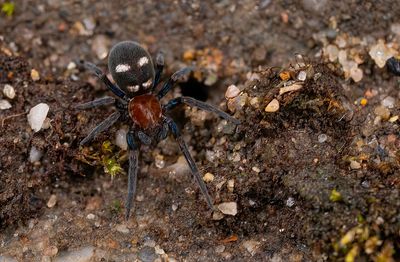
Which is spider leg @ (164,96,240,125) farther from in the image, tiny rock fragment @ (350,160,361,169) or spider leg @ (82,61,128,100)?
tiny rock fragment @ (350,160,361,169)

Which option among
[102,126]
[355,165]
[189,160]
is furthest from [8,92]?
[355,165]

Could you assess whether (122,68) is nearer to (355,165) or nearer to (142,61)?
(142,61)

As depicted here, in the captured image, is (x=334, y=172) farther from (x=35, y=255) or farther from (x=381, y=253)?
(x=35, y=255)

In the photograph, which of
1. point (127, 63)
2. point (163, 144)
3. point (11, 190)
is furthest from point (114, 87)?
point (11, 190)

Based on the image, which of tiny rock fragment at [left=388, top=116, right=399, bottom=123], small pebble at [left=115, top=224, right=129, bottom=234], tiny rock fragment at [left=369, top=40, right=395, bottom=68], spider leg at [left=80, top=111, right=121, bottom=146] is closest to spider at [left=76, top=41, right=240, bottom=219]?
spider leg at [left=80, top=111, right=121, bottom=146]

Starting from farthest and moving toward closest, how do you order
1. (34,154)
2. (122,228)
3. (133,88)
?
1. (133,88)
2. (34,154)
3. (122,228)

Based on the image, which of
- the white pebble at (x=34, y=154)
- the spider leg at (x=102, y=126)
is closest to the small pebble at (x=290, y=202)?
the spider leg at (x=102, y=126)

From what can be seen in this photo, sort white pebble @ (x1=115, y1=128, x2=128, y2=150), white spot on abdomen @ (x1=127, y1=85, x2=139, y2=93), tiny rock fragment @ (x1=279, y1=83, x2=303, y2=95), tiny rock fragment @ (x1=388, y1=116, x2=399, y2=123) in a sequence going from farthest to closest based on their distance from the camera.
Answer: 1. white spot on abdomen @ (x1=127, y1=85, x2=139, y2=93)
2. white pebble @ (x1=115, y1=128, x2=128, y2=150)
3. tiny rock fragment @ (x1=388, y1=116, x2=399, y2=123)
4. tiny rock fragment @ (x1=279, y1=83, x2=303, y2=95)
